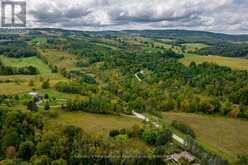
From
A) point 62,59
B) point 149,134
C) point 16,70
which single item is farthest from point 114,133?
point 62,59

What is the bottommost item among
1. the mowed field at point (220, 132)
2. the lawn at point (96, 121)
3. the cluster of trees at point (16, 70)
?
the mowed field at point (220, 132)

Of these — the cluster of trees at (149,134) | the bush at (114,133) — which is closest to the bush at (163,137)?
the cluster of trees at (149,134)

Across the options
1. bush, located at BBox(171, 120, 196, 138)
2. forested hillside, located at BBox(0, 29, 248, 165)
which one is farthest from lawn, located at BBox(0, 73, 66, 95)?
bush, located at BBox(171, 120, 196, 138)

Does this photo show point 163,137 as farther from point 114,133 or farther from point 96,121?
point 96,121

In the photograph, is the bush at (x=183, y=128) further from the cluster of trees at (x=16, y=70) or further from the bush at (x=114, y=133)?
the cluster of trees at (x=16, y=70)

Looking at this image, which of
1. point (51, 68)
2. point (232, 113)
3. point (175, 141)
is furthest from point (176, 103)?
point (51, 68)

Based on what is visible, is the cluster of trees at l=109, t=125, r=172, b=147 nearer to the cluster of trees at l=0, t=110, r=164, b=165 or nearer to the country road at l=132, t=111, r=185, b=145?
the country road at l=132, t=111, r=185, b=145
